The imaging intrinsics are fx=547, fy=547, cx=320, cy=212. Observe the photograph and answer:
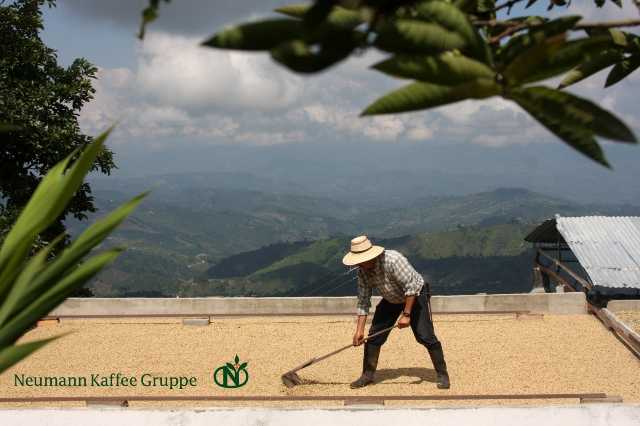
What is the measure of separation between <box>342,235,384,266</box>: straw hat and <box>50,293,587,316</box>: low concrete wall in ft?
15.1

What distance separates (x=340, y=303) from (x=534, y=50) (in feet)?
36.4

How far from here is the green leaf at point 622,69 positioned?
56.9 inches

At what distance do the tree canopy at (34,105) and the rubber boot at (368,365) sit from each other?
1003 cm

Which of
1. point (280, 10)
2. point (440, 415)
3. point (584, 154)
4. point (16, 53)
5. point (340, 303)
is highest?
point (16, 53)

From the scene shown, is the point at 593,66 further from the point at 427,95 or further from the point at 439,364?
the point at 439,364

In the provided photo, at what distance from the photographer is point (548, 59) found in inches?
32.6

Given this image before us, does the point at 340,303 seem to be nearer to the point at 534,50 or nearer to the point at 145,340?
the point at 145,340

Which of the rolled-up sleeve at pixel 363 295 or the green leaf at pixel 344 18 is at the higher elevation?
the rolled-up sleeve at pixel 363 295

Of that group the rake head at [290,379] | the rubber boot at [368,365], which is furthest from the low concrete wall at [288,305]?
the rubber boot at [368,365]

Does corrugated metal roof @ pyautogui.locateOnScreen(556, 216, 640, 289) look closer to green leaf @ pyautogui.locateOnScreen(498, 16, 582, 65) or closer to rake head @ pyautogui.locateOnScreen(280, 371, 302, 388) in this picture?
rake head @ pyautogui.locateOnScreen(280, 371, 302, 388)

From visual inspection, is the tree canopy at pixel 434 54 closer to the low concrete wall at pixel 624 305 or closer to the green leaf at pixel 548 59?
the green leaf at pixel 548 59

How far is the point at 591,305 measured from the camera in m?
11.4

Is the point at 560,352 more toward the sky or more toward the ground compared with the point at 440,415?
more toward the sky

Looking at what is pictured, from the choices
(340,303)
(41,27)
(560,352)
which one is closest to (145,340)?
(340,303)
